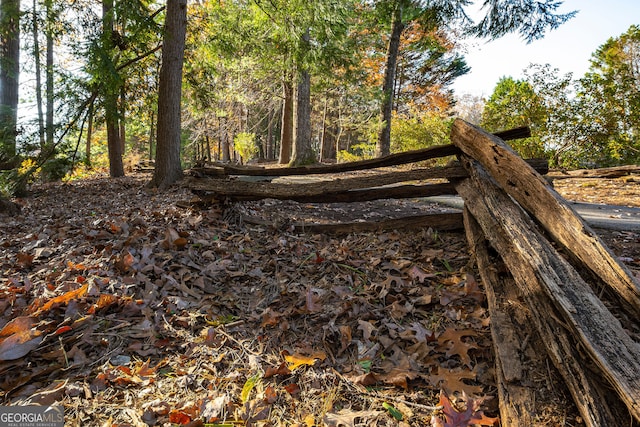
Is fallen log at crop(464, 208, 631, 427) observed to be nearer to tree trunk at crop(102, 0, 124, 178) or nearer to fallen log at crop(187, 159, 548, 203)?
fallen log at crop(187, 159, 548, 203)

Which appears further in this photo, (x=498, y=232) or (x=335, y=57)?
(x=335, y=57)

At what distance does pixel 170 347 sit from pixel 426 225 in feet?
8.88

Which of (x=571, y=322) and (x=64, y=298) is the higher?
(x=571, y=322)

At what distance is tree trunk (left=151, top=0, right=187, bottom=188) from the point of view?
6.06 meters

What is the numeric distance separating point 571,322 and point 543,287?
261 millimetres

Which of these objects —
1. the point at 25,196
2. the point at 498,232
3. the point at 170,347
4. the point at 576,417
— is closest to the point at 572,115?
the point at 498,232

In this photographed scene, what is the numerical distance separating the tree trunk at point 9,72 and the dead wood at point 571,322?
9928 mm

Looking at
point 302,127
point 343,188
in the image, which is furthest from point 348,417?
point 302,127

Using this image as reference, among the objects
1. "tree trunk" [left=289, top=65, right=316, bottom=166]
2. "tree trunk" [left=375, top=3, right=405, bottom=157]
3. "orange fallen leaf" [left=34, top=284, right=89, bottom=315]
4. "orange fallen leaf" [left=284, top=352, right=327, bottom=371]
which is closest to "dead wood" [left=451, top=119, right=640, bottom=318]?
"orange fallen leaf" [left=284, top=352, right=327, bottom=371]

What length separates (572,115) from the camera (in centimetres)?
1055

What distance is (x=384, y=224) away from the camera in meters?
3.82

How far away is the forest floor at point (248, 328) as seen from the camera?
1.68 m

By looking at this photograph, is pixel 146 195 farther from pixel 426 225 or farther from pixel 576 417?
pixel 576 417

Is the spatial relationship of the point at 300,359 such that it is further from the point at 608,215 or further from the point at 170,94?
the point at 170,94
